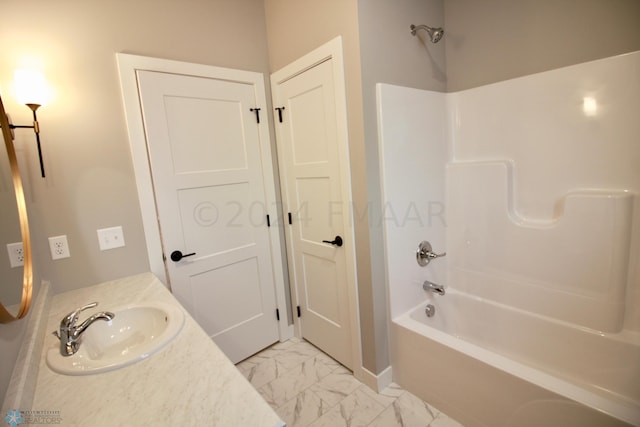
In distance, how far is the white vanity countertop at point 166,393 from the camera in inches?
29.2

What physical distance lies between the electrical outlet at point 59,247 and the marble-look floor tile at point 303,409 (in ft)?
4.86

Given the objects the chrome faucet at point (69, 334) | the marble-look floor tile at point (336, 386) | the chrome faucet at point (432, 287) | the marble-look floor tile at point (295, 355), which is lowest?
the marble-look floor tile at point (336, 386)

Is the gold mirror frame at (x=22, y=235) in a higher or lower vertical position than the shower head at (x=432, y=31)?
lower

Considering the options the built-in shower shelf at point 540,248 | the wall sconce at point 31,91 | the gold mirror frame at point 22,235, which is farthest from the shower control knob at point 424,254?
the wall sconce at point 31,91

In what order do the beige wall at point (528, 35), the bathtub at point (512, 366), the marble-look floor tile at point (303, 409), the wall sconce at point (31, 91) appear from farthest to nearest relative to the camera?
the marble-look floor tile at point (303, 409) → the beige wall at point (528, 35) → the wall sconce at point (31, 91) → the bathtub at point (512, 366)

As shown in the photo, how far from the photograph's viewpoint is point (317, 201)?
2.07m

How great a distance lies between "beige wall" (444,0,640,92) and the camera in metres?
1.45

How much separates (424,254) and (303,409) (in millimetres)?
1228

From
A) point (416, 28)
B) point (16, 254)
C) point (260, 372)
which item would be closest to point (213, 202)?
point (16, 254)

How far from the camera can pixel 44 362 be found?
987 millimetres

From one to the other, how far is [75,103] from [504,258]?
8.67ft

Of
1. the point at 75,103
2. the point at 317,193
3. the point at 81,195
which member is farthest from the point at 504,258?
the point at 75,103

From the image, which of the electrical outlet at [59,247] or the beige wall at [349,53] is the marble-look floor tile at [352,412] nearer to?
the beige wall at [349,53]

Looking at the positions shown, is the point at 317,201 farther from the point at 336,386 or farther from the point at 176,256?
the point at 336,386
